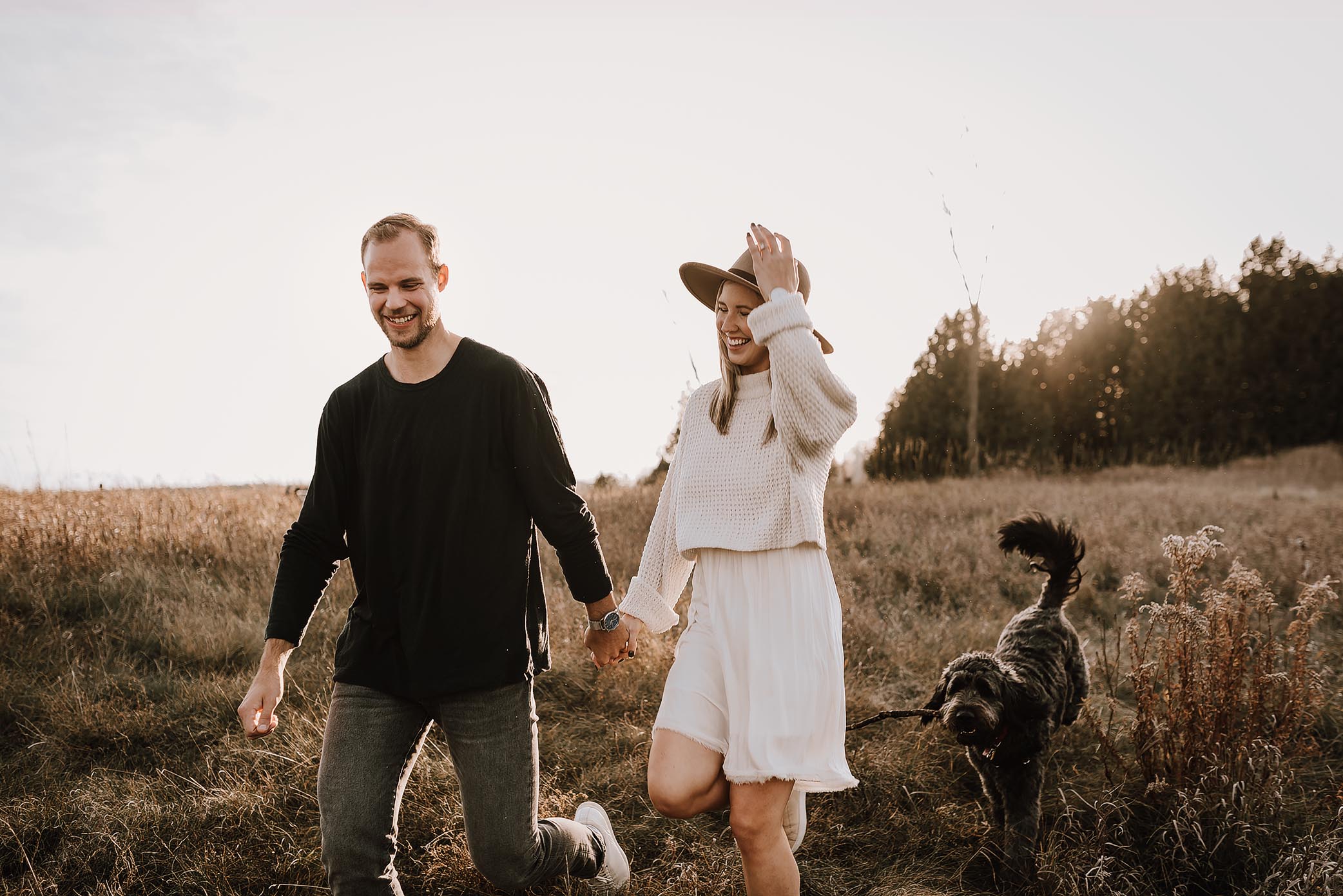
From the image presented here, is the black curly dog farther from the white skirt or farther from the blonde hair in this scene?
the blonde hair

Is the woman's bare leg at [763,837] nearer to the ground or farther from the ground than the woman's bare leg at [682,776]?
nearer to the ground

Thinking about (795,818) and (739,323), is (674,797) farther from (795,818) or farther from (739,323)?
(739,323)

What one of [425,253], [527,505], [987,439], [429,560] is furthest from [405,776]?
[987,439]

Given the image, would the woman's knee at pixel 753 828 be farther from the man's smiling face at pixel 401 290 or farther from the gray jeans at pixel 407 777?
the man's smiling face at pixel 401 290

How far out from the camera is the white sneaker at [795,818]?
2.86 m

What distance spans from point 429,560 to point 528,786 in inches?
34.4

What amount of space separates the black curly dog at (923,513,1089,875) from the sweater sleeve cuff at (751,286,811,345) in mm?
1859

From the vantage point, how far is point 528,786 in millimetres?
2941

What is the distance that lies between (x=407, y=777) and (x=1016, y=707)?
8.47ft

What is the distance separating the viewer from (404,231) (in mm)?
3051

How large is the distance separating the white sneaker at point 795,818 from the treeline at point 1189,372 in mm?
23898

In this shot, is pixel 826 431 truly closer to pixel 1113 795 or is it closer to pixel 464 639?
pixel 464 639

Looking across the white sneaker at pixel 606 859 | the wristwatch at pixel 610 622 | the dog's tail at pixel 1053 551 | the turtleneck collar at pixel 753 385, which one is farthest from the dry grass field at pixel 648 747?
the turtleneck collar at pixel 753 385

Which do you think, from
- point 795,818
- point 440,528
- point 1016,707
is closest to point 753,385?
point 440,528
